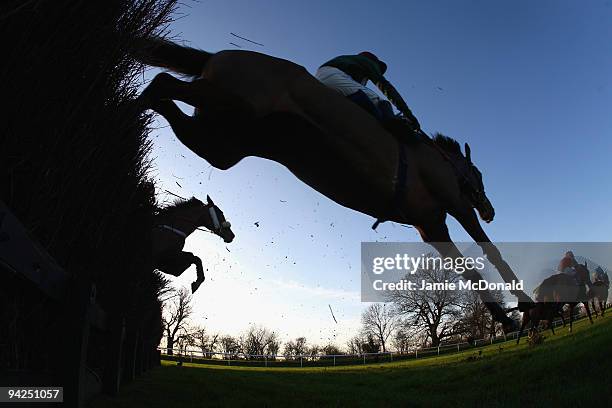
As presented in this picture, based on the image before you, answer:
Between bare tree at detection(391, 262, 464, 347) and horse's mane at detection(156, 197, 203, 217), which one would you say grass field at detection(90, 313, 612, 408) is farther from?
bare tree at detection(391, 262, 464, 347)

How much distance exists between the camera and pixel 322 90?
3652mm

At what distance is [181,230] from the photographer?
29.7 ft

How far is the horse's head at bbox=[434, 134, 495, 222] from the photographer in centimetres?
496

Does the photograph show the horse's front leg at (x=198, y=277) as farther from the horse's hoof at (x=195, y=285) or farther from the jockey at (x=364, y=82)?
the jockey at (x=364, y=82)

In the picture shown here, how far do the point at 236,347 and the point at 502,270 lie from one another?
67161 mm

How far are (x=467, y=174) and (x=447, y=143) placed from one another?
463 millimetres

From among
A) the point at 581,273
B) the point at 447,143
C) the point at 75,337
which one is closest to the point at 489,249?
the point at 447,143

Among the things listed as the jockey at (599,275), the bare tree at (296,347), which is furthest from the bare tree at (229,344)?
the jockey at (599,275)

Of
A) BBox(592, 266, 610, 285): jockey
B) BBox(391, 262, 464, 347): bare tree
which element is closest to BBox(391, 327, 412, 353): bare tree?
BBox(391, 262, 464, 347): bare tree

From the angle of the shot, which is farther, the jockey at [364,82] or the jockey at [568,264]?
the jockey at [568,264]

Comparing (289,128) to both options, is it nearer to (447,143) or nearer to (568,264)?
(447,143)

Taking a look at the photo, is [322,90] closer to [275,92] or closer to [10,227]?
[275,92]

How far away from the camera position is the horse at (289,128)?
329 centimetres

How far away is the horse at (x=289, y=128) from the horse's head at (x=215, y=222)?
6.54 m
